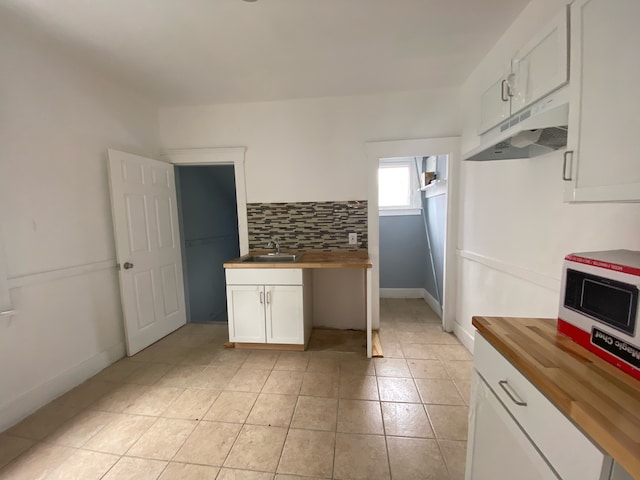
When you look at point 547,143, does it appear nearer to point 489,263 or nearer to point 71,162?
point 489,263

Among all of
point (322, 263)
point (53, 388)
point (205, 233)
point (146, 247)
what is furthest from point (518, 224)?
point (205, 233)

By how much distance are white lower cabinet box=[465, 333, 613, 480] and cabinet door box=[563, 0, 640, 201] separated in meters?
0.66

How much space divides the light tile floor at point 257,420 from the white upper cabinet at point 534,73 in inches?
74.4

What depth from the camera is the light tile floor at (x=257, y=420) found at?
133 centimetres

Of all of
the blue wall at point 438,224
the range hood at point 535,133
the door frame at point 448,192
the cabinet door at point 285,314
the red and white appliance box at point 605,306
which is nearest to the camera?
the red and white appliance box at point 605,306

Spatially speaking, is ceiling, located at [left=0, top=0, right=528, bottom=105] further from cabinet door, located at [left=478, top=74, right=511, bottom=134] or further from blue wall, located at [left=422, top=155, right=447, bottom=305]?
blue wall, located at [left=422, top=155, right=447, bottom=305]

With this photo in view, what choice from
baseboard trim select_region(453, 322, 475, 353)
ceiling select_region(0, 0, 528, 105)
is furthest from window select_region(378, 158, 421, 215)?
baseboard trim select_region(453, 322, 475, 353)

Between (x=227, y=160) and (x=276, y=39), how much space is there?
4.52ft

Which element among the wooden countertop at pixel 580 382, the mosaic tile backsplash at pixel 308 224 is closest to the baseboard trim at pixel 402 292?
the mosaic tile backsplash at pixel 308 224

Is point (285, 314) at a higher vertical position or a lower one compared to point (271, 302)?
lower

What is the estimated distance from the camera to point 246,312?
8.03 feet

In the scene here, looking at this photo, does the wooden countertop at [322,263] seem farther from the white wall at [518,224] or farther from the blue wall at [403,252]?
the blue wall at [403,252]

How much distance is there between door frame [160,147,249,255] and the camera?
9.29 ft

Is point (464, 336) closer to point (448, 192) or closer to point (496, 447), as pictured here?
point (448, 192)
